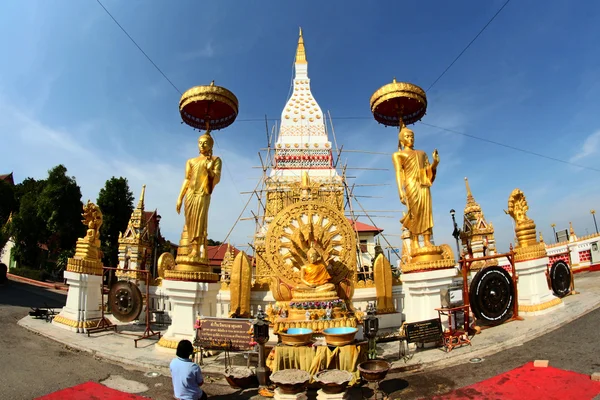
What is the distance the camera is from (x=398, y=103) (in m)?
Result: 10.5

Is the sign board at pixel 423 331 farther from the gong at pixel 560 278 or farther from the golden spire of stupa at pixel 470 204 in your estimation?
the golden spire of stupa at pixel 470 204

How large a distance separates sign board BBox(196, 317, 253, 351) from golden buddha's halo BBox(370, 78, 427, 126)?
23.3ft

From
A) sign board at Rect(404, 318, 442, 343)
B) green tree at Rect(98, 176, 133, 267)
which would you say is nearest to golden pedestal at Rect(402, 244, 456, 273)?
sign board at Rect(404, 318, 442, 343)

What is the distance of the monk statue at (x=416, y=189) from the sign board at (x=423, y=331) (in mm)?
2334

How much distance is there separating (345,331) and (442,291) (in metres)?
3.42

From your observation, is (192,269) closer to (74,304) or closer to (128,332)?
(128,332)

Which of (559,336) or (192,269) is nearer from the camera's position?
(559,336)

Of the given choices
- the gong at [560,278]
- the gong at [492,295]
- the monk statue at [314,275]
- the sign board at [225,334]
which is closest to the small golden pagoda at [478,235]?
the gong at [560,278]

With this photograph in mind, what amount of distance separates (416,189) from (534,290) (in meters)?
3.87

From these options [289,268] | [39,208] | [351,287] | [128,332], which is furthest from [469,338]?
[39,208]

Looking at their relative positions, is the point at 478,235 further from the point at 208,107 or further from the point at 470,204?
the point at 208,107

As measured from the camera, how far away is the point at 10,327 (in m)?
9.31

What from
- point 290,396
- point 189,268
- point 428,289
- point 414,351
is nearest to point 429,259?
point 428,289

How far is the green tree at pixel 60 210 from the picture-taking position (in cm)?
2625
